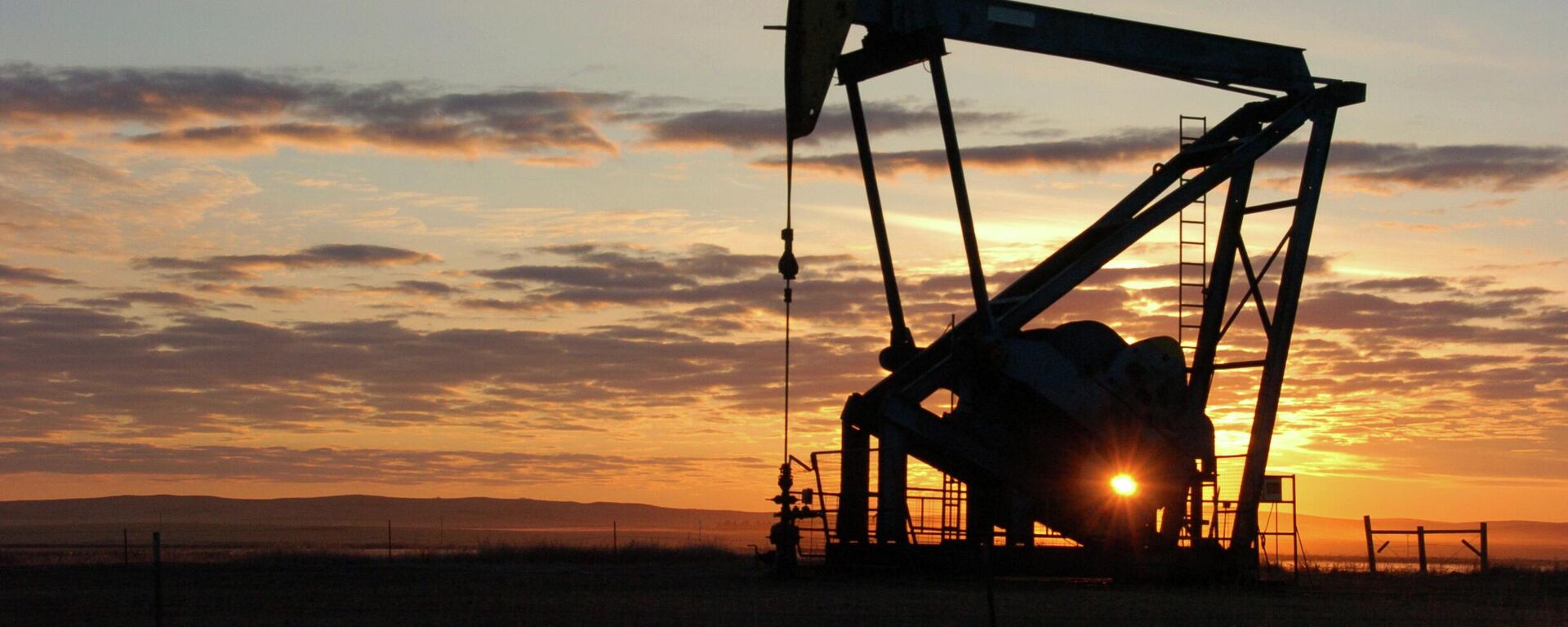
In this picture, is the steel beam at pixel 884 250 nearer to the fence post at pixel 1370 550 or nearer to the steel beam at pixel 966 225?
the steel beam at pixel 966 225

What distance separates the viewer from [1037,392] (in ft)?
66.7

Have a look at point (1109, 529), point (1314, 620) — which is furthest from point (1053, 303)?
point (1314, 620)

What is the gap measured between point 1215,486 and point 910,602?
268 inches

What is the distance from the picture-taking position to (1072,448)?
20875 mm

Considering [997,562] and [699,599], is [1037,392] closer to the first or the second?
[997,562]

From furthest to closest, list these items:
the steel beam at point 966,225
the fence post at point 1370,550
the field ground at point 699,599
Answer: the fence post at point 1370,550, the steel beam at point 966,225, the field ground at point 699,599

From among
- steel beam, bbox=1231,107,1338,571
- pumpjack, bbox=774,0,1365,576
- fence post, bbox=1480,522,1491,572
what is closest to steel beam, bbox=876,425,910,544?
pumpjack, bbox=774,0,1365,576

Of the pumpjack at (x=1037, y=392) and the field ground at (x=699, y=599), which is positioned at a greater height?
the pumpjack at (x=1037, y=392)

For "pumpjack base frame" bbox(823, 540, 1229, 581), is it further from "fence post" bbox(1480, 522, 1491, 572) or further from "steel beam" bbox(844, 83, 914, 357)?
"fence post" bbox(1480, 522, 1491, 572)

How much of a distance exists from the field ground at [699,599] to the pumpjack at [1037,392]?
77cm

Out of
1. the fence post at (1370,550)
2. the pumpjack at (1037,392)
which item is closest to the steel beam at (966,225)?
the pumpjack at (1037,392)

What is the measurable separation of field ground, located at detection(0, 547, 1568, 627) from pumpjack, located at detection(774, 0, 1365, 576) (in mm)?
766

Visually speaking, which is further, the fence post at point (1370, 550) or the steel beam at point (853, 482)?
the fence post at point (1370, 550)

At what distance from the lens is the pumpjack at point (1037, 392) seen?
20.4 m
